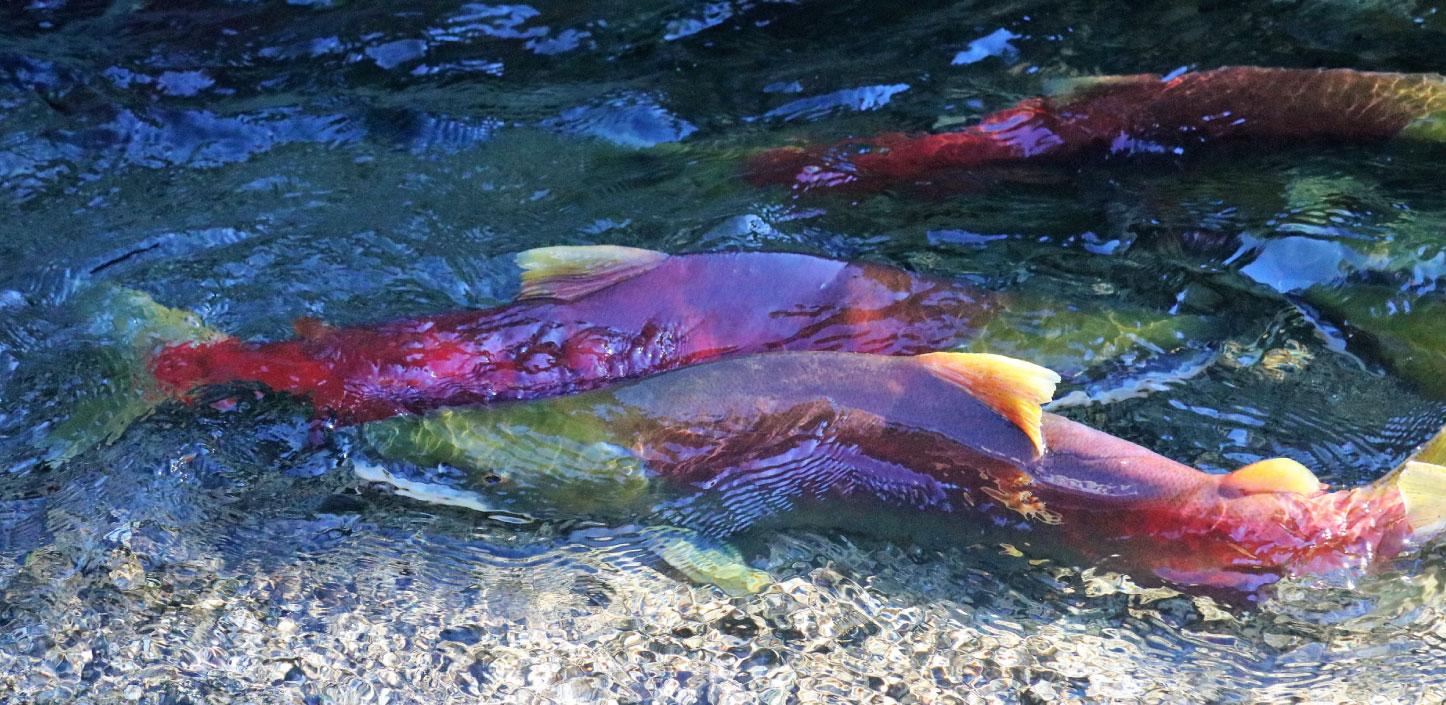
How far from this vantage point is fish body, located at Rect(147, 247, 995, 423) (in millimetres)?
3656

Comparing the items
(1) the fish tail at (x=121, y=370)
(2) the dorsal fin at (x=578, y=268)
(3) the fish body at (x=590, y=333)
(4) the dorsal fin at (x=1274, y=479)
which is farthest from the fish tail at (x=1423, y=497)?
(1) the fish tail at (x=121, y=370)

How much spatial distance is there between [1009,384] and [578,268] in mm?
1505

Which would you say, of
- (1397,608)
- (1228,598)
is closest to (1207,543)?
(1228,598)

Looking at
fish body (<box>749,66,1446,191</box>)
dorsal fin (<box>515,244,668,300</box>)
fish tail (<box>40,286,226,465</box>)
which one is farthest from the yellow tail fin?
fish tail (<box>40,286,226,465</box>)

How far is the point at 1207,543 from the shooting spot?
2936mm

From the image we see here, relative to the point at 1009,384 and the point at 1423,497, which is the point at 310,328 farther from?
the point at 1423,497

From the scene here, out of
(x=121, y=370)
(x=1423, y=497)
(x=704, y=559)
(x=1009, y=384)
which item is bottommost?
(x=704, y=559)

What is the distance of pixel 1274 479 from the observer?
294cm

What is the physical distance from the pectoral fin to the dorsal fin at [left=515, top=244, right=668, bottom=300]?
0.91m

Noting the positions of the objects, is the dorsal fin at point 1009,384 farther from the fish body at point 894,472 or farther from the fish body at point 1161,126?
the fish body at point 1161,126

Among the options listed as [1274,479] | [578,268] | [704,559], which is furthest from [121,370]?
[1274,479]

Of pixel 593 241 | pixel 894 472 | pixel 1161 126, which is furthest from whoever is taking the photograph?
pixel 1161 126

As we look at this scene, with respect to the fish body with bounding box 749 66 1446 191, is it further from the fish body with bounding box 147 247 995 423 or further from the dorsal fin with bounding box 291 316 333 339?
the dorsal fin with bounding box 291 316 333 339

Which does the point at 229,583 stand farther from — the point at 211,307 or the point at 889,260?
the point at 889,260
